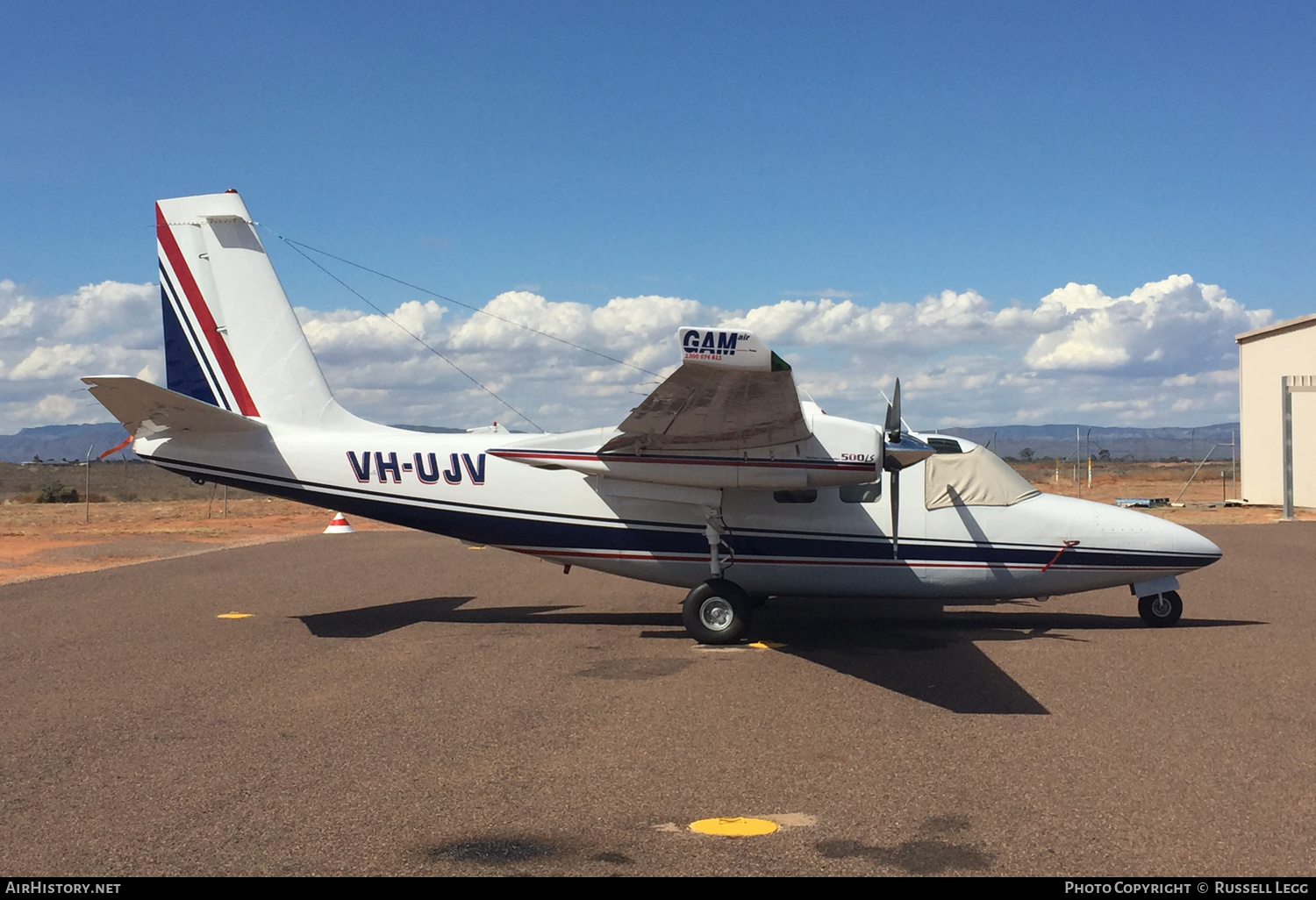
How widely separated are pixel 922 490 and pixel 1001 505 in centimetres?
100

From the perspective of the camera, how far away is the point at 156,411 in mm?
11289

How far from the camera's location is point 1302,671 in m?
9.17

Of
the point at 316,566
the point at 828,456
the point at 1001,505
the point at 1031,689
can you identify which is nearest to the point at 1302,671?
the point at 1031,689

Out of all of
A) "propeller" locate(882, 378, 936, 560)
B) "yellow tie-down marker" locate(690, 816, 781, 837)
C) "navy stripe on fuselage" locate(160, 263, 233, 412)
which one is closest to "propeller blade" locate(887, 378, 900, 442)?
"propeller" locate(882, 378, 936, 560)

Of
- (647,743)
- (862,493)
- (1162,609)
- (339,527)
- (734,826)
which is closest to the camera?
(734,826)

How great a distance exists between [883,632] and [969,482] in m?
2.16

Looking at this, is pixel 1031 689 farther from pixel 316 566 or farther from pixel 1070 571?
pixel 316 566

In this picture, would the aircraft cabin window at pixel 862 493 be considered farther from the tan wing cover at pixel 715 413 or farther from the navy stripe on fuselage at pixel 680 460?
the tan wing cover at pixel 715 413

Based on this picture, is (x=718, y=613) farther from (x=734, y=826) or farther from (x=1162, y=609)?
(x=734, y=826)

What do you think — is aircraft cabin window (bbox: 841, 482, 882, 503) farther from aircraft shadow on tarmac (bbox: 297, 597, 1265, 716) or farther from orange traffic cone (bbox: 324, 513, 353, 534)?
orange traffic cone (bbox: 324, 513, 353, 534)

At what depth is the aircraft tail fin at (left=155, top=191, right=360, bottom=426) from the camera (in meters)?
12.8

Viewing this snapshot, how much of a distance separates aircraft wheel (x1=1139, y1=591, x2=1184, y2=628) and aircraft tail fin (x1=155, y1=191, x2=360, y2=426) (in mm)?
10656

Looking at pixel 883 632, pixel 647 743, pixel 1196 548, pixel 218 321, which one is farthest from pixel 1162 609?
pixel 218 321

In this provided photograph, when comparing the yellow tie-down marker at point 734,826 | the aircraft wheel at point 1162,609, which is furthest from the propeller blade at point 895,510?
the yellow tie-down marker at point 734,826
